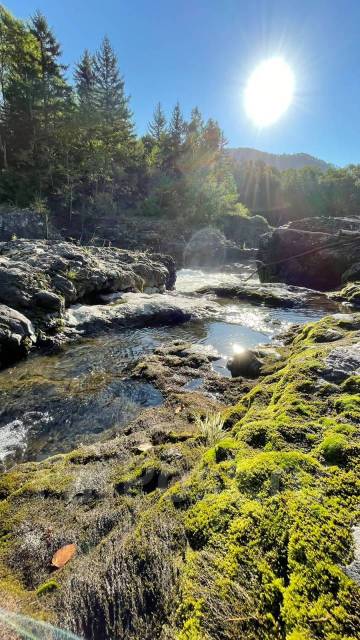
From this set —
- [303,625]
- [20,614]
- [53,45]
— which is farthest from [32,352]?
[53,45]

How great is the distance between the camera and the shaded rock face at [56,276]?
42.0 feet

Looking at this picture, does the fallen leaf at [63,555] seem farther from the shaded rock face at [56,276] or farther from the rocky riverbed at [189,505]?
the shaded rock face at [56,276]

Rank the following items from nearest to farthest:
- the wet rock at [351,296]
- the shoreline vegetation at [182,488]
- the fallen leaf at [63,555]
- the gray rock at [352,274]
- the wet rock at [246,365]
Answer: the shoreline vegetation at [182,488] → the fallen leaf at [63,555] → the wet rock at [246,365] → the wet rock at [351,296] → the gray rock at [352,274]

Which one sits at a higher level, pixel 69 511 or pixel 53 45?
pixel 53 45

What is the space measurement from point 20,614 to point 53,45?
174ft

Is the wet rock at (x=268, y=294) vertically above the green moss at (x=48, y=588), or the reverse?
the green moss at (x=48, y=588)

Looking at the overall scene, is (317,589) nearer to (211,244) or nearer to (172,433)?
(172,433)

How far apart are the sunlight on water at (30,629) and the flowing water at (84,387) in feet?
13.3

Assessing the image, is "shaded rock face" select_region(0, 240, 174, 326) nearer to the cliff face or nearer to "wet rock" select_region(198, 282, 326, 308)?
"wet rock" select_region(198, 282, 326, 308)

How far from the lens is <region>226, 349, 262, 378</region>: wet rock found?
9.06 meters

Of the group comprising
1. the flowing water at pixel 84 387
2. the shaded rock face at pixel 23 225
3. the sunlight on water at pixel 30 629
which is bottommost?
the flowing water at pixel 84 387

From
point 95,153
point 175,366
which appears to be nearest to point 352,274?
point 175,366

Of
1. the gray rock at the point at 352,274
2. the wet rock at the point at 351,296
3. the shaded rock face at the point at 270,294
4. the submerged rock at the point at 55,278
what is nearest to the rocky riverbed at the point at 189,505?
the submerged rock at the point at 55,278

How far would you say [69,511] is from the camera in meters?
3.60
